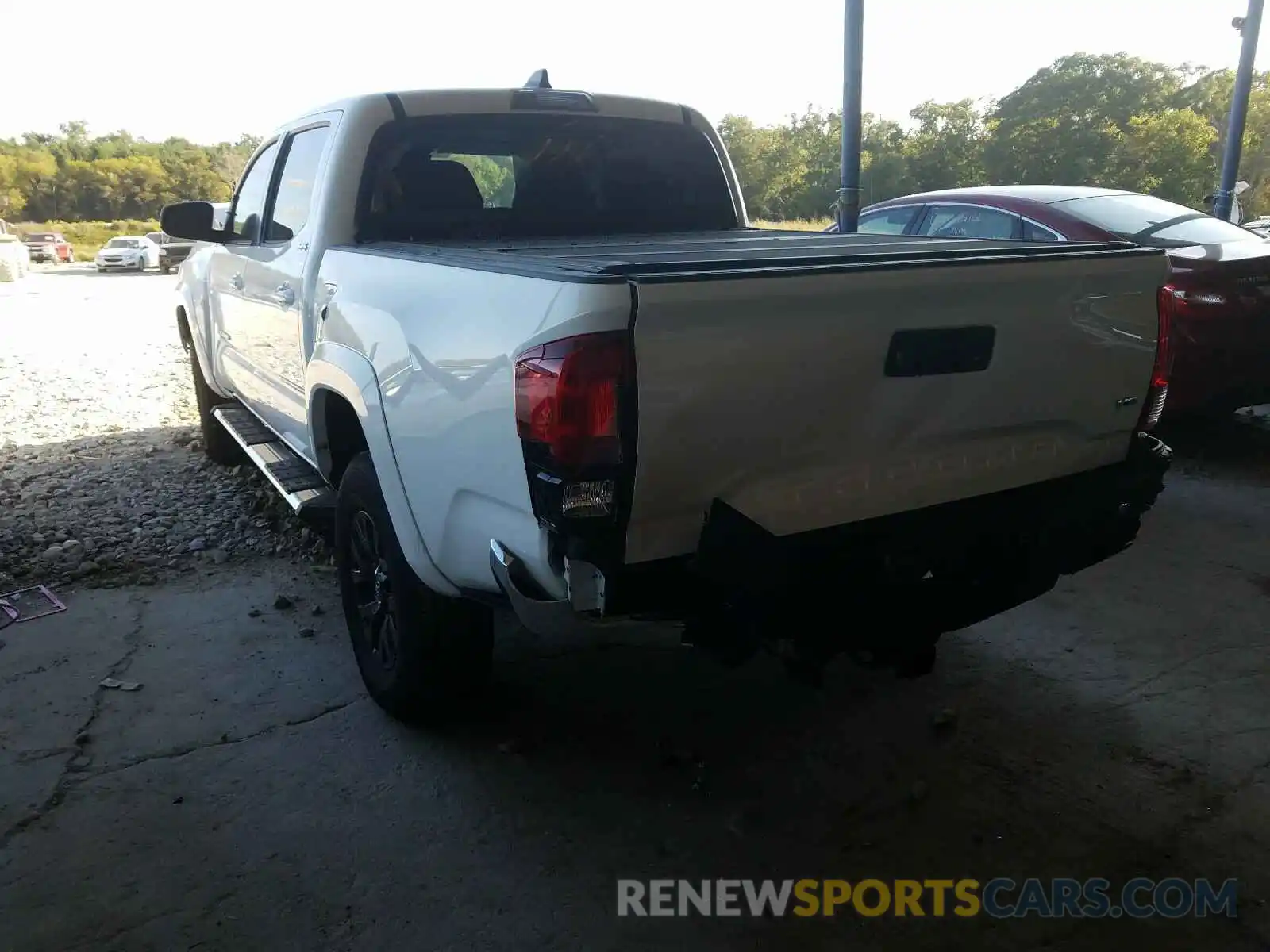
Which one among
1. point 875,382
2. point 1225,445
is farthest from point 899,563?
point 1225,445

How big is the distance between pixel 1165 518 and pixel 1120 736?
2509mm

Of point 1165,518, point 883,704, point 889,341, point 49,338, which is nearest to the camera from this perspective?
point 889,341

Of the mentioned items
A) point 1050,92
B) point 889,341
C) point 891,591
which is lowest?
point 891,591

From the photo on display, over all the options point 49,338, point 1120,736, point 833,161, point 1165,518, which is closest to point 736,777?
point 1120,736

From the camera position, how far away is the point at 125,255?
32312 millimetres

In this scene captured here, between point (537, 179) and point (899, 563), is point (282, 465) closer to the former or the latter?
point (537, 179)

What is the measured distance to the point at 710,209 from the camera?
14.8 feet

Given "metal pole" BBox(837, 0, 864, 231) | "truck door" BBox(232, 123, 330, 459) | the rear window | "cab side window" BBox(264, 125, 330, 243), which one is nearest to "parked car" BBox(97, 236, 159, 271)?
"metal pole" BBox(837, 0, 864, 231)

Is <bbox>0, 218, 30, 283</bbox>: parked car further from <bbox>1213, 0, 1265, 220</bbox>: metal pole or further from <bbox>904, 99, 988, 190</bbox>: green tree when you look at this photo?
<bbox>1213, 0, 1265, 220</bbox>: metal pole

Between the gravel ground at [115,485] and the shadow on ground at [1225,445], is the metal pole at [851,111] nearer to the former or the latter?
the shadow on ground at [1225,445]

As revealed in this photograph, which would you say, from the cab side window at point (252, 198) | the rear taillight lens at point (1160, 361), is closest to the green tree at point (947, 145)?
the cab side window at point (252, 198)

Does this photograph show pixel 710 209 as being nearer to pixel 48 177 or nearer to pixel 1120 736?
pixel 1120 736

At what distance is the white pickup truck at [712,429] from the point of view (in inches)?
79.4

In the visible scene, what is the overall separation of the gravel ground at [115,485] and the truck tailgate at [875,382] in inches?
123
